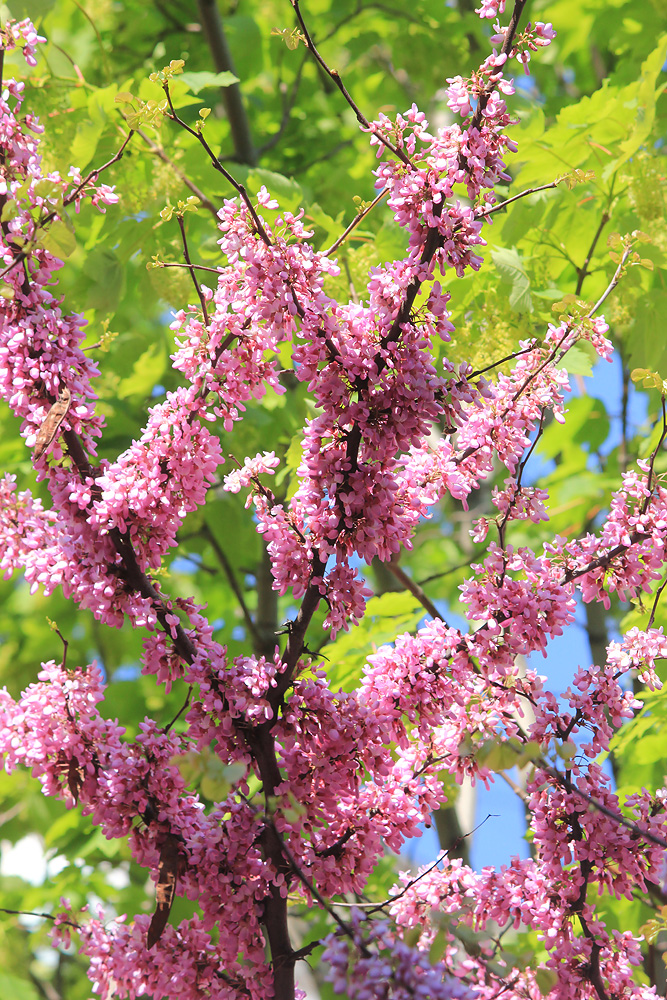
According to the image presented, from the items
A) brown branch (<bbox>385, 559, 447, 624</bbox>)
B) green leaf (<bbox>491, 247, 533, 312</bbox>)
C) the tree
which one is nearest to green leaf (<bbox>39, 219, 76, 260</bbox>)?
the tree

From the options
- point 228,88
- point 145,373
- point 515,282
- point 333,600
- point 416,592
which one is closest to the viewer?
point 333,600

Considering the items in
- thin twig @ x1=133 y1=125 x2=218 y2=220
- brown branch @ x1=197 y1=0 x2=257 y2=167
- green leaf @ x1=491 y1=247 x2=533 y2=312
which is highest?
brown branch @ x1=197 y1=0 x2=257 y2=167

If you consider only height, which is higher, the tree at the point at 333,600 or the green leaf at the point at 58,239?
the green leaf at the point at 58,239

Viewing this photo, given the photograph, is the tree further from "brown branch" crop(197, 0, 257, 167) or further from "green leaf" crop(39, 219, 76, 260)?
"brown branch" crop(197, 0, 257, 167)

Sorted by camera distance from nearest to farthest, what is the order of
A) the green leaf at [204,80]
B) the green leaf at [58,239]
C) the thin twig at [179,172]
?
1. the green leaf at [58,239]
2. the thin twig at [179,172]
3. the green leaf at [204,80]

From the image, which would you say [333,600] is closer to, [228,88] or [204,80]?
[204,80]

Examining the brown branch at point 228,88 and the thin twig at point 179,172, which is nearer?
the thin twig at point 179,172

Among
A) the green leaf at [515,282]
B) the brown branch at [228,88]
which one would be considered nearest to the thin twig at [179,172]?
the green leaf at [515,282]

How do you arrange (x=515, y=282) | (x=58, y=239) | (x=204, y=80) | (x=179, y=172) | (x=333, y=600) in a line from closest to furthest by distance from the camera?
(x=58, y=239)
(x=333, y=600)
(x=179, y=172)
(x=515, y=282)
(x=204, y=80)

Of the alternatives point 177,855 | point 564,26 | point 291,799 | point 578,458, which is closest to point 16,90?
point 291,799

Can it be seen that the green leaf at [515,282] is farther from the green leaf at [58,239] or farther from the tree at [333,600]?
the green leaf at [58,239]

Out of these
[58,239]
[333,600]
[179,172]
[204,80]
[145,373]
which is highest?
[145,373]

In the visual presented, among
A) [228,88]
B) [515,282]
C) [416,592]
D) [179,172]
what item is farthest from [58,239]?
[228,88]

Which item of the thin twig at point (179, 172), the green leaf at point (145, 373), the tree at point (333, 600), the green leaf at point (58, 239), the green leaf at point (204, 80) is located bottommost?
the tree at point (333, 600)
